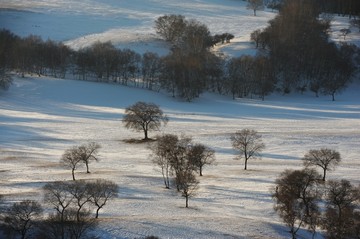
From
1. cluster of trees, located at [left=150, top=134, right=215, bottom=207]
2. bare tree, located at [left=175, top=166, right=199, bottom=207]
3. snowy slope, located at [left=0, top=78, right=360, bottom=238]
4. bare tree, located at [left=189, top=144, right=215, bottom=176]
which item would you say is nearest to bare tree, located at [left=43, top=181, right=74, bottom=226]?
snowy slope, located at [left=0, top=78, right=360, bottom=238]

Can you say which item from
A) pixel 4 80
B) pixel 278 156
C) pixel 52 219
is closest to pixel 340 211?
pixel 52 219

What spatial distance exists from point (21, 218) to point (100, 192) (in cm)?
752

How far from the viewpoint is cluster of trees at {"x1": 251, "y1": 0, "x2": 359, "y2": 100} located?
117 meters

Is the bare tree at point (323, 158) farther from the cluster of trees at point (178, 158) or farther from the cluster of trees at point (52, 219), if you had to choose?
the cluster of trees at point (52, 219)

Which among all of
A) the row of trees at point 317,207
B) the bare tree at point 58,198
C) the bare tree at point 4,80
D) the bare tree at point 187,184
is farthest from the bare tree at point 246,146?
the bare tree at point 4,80

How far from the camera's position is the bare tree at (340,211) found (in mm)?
30750

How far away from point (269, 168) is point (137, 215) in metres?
20.2

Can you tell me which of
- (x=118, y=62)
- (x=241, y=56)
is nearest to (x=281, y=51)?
(x=241, y=56)

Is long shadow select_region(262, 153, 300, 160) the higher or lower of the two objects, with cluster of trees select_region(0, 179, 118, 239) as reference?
higher

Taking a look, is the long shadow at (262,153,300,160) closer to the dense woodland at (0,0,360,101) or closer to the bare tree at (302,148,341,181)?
the bare tree at (302,148,341,181)

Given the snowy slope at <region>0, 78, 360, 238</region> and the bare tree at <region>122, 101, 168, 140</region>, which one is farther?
the bare tree at <region>122, 101, 168, 140</region>

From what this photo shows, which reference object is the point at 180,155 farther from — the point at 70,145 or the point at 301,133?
the point at 301,133

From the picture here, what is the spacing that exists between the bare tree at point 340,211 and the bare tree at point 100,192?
16.9 meters

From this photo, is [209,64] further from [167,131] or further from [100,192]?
[100,192]
